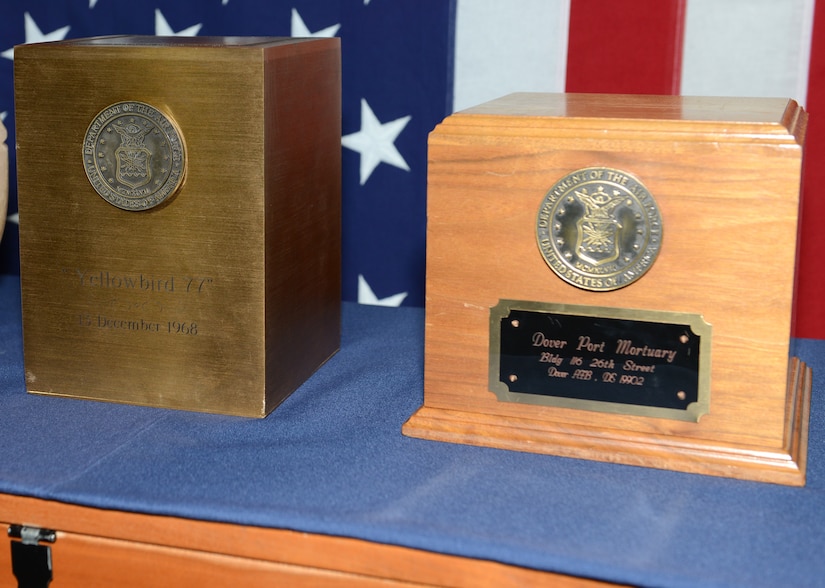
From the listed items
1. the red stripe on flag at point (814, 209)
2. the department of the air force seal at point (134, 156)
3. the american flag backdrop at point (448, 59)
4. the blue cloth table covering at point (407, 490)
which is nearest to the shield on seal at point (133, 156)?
the department of the air force seal at point (134, 156)

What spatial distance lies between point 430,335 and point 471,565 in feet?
0.87

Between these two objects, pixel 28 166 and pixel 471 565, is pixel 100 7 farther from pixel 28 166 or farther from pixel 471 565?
pixel 471 565

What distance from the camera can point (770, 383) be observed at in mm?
917

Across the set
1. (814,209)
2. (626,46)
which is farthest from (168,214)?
(814,209)

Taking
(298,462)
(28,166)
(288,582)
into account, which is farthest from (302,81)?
(288,582)

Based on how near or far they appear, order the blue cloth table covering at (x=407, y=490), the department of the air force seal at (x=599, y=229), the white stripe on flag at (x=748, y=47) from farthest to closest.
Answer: the white stripe on flag at (x=748, y=47) → the department of the air force seal at (x=599, y=229) → the blue cloth table covering at (x=407, y=490)

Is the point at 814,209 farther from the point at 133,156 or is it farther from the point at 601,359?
the point at 133,156

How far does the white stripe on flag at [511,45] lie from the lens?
1.37 m

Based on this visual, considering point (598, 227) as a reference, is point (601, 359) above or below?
below

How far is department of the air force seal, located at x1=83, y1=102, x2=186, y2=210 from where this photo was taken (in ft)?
3.32

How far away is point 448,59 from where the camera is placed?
1.41 metres

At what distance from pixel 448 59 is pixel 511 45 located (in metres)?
0.09

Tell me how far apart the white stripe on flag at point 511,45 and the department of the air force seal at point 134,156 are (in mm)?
524

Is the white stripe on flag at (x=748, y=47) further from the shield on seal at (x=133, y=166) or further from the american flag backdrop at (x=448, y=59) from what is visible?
the shield on seal at (x=133, y=166)
